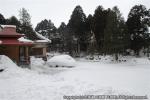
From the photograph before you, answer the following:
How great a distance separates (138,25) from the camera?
3581cm

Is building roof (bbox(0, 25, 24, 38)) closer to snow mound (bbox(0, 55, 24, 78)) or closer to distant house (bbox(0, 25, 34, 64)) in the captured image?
distant house (bbox(0, 25, 34, 64))

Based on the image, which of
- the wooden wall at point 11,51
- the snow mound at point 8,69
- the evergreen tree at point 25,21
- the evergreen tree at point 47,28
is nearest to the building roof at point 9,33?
the wooden wall at point 11,51

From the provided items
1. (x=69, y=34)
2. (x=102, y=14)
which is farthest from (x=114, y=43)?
(x=69, y=34)

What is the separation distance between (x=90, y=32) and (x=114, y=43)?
13787 millimetres

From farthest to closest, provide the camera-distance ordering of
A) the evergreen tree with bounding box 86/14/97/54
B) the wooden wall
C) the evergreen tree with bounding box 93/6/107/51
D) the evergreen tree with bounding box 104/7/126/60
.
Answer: the evergreen tree with bounding box 86/14/97/54
the evergreen tree with bounding box 93/6/107/51
the evergreen tree with bounding box 104/7/126/60
the wooden wall

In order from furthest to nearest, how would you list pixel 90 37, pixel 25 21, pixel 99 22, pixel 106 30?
pixel 90 37, pixel 25 21, pixel 99 22, pixel 106 30

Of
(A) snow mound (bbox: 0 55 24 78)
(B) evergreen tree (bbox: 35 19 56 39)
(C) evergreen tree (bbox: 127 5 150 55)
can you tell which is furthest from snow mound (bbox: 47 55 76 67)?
(B) evergreen tree (bbox: 35 19 56 39)

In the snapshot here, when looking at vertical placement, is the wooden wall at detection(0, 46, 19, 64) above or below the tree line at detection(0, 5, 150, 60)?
below

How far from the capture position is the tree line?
103ft

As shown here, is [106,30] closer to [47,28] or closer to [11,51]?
[11,51]

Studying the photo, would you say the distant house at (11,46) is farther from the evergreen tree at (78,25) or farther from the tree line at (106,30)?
the evergreen tree at (78,25)

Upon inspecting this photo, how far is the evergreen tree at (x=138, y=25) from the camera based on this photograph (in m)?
35.9

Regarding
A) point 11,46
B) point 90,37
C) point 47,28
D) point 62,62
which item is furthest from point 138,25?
point 47,28

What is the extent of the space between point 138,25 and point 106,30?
7.03 meters
